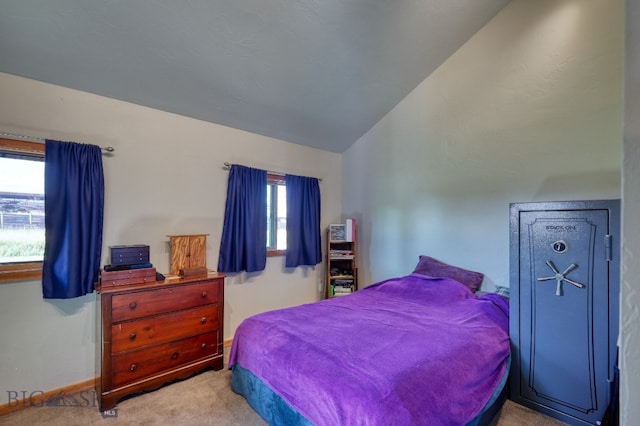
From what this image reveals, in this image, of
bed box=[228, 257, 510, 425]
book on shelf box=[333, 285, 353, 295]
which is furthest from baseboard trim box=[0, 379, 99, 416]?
book on shelf box=[333, 285, 353, 295]

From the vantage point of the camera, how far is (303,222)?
153 inches

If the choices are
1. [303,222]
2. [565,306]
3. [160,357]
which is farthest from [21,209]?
[565,306]

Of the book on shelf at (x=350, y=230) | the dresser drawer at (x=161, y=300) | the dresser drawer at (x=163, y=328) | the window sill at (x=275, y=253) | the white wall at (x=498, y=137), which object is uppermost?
the white wall at (x=498, y=137)

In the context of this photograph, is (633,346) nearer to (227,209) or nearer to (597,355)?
(597,355)

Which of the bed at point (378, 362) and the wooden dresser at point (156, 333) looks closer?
the bed at point (378, 362)

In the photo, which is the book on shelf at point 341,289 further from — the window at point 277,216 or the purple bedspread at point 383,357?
the purple bedspread at point 383,357

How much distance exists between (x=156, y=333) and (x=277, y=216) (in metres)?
1.88

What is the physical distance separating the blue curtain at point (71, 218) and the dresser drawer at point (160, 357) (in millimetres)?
663

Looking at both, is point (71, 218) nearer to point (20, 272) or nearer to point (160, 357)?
point (20, 272)

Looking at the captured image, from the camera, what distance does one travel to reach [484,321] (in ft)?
7.39

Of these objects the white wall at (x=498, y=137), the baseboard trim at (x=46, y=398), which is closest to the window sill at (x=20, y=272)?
the baseboard trim at (x=46, y=398)

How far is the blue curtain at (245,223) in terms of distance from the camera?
321 centimetres

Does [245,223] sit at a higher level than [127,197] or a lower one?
lower

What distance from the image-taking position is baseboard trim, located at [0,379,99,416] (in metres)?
2.12
